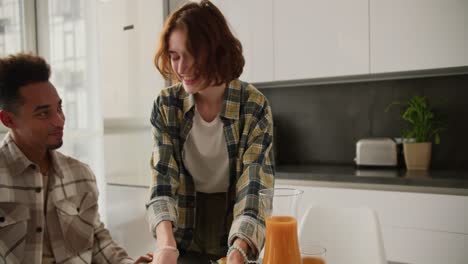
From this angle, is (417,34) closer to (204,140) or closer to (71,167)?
(204,140)

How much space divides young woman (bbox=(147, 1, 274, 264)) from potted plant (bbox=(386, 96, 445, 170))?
4.85ft

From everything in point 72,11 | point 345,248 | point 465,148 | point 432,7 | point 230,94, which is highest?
point 72,11

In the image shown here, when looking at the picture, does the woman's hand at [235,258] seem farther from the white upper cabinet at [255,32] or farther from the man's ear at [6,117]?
the white upper cabinet at [255,32]

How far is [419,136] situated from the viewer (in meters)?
2.29

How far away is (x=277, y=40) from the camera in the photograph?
8.36 feet

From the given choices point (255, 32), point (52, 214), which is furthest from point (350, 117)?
point (52, 214)

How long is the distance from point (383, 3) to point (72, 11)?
215 centimetres

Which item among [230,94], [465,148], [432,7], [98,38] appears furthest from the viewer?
[98,38]

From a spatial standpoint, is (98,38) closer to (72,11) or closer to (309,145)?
(72,11)

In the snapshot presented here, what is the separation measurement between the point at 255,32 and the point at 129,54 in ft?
2.89

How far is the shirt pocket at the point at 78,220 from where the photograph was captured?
122 cm

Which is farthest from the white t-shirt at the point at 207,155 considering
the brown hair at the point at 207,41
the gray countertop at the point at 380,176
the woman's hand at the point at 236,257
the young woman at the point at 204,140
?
the gray countertop at the point at 380,176

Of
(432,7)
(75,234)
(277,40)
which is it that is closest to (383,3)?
(432,7)

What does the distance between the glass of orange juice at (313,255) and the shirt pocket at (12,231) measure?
0.84 metres
